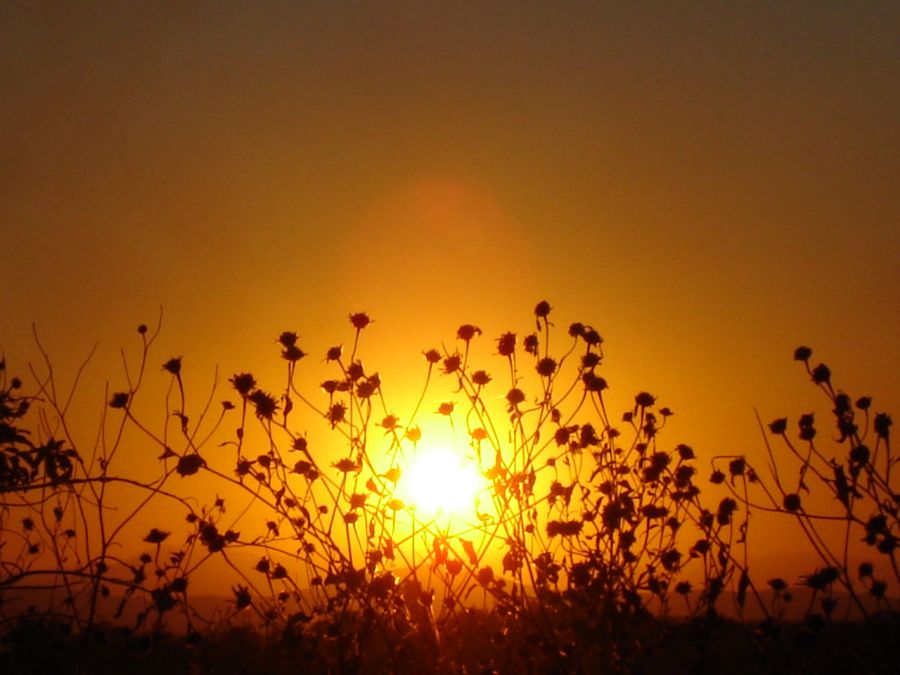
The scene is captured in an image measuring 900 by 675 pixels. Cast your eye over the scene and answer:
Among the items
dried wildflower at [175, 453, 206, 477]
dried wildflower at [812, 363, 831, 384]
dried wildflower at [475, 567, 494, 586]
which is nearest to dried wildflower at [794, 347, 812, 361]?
dried wildflower at [812, 363, 831, 384]

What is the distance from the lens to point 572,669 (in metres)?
4.12

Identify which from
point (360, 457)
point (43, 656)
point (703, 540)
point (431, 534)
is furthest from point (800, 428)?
point (43, 656)

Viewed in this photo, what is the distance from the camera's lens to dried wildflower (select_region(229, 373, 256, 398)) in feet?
16.1

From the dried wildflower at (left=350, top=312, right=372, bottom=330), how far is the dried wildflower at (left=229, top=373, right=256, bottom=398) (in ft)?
2.56

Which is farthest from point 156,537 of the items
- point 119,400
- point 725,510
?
point 725,510

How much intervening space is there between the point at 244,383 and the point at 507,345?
1.62m

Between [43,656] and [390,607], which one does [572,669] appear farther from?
[43,656]

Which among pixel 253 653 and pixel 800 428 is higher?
pixel 800 428

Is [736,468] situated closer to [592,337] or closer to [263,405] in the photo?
[592,337]

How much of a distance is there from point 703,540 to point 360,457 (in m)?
2.10

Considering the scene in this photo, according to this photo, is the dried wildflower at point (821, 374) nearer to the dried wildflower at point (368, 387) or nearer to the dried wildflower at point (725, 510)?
the dried wildflower at point (725, 510)

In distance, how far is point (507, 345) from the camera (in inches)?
212

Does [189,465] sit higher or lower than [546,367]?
lower

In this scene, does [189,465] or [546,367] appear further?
[546,367]
